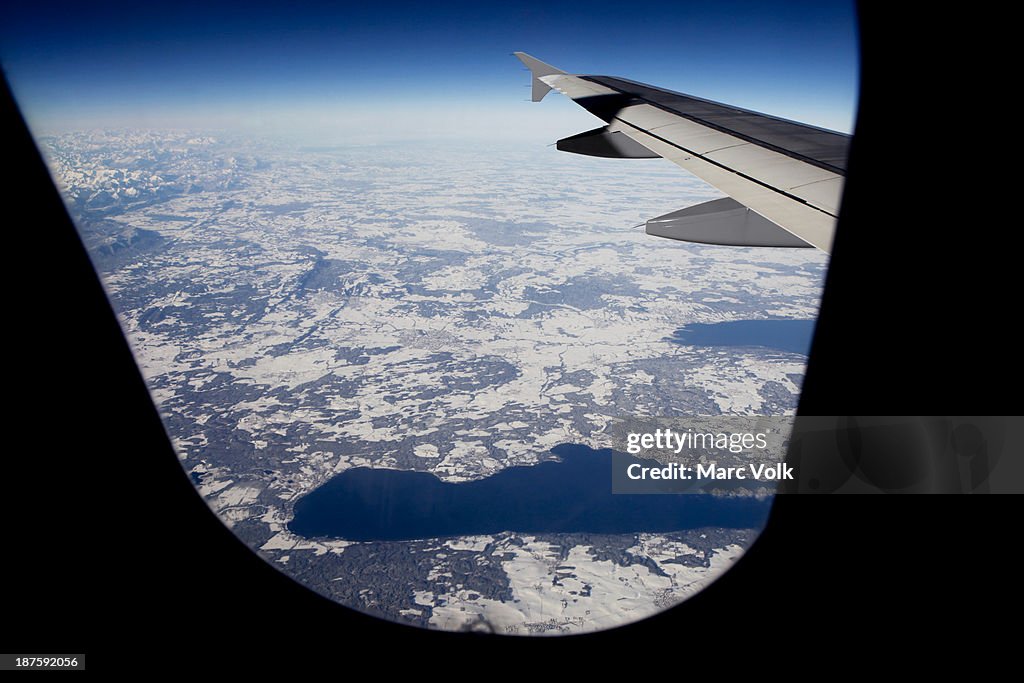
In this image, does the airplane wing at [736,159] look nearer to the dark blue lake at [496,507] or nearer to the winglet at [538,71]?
the winglet at [538,71]

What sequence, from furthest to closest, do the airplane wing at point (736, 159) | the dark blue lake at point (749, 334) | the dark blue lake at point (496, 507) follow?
the dark blue lake at point (749, 334), the dark blue lake at point (496, 507), the airplane wing at point (736, 159)

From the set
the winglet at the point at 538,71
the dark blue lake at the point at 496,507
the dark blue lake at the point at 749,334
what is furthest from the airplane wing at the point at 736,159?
the dark blue lake at the point at 749,334

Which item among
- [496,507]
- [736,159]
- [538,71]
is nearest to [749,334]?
[496,507]

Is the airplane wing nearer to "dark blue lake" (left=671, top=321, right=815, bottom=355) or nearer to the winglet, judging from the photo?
the winglet

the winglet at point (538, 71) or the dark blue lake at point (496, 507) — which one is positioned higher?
the winglet at point (538, 71)

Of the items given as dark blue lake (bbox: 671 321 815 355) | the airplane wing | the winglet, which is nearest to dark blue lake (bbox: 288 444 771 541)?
the winglet

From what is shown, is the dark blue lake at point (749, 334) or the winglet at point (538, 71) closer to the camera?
the winglet at point (538, 71)

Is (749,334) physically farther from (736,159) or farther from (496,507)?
(736,159)
